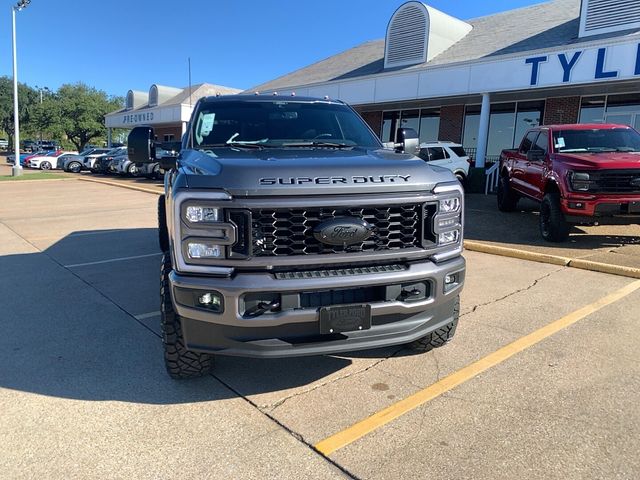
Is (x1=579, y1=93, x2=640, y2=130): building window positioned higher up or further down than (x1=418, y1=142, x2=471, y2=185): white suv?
higher up

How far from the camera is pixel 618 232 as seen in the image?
8.78 m

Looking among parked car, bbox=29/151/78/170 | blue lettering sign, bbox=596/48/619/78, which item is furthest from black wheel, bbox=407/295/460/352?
parked car, bbox=29/151/78/170

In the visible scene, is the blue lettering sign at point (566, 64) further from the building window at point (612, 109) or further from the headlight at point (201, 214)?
the headlight at point (201, 214)

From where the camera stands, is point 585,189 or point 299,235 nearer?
point 299,235

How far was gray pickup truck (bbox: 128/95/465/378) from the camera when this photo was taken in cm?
274

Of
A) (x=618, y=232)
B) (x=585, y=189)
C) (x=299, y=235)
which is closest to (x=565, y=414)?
(x=299, y=235)

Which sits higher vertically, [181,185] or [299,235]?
[181,185]

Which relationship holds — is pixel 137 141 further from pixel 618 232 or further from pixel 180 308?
pixel 618 232

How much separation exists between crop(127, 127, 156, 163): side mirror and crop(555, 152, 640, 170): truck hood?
6.15m

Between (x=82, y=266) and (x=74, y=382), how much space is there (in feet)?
12.1

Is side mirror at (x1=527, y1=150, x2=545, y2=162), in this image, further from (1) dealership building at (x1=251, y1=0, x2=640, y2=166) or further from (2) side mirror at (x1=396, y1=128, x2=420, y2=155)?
(1) dealership building at (x1=251, y1=0, x2=640, y2=166)

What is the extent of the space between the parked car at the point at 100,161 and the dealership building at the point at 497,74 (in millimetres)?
12008

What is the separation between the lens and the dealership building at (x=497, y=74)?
1388 centimetres

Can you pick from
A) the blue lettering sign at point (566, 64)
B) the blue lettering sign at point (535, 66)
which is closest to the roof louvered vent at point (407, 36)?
the blue lettering sign at point (535, 66)
